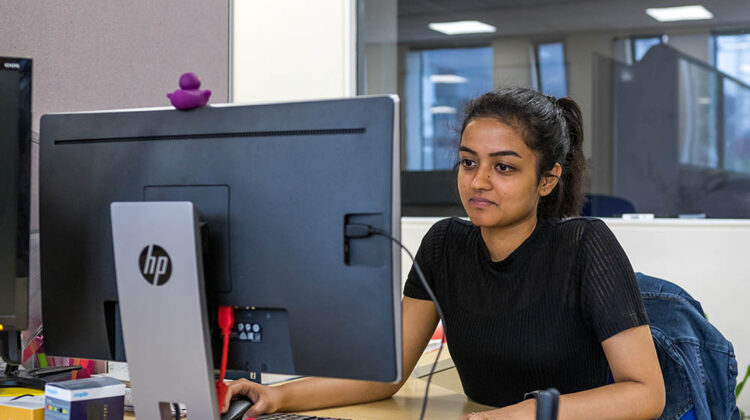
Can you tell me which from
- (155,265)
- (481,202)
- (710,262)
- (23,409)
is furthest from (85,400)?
(710,262)

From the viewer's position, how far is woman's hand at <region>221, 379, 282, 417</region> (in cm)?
119

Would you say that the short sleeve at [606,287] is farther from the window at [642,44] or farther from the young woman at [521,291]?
the window at [642,44]

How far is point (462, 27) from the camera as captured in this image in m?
3.15

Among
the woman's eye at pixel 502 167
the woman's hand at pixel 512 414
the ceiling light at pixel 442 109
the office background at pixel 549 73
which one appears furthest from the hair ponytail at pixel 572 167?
the ceiling light at pixel 442 109

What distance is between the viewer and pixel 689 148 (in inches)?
111

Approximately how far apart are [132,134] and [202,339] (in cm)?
28

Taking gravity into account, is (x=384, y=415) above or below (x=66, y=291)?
below

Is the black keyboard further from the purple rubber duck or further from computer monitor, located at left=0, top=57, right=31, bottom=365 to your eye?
the purple rubber duck

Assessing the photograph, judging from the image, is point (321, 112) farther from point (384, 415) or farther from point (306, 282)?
point (384, 415)

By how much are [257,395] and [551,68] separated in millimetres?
2188

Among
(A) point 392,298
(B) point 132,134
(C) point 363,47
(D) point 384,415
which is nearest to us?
(A) point 392,298

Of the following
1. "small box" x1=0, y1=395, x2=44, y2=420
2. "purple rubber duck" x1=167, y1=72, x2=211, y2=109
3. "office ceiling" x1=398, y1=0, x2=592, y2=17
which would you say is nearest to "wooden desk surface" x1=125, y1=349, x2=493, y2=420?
"small box" x1=0, y1=395, x2=44, y2=420

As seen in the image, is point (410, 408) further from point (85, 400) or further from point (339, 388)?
point (85, 400)

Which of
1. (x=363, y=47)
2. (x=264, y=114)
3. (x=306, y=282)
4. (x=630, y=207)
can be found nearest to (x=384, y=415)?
(x=306, y=282)
